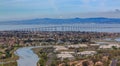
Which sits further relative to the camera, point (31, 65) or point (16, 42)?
point (16, 42)

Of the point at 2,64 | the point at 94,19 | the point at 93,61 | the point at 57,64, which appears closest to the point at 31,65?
the point at 2,64

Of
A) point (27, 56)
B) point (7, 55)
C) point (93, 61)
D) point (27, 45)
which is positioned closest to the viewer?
point (93, 61)

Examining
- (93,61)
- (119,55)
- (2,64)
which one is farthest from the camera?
(119,55)

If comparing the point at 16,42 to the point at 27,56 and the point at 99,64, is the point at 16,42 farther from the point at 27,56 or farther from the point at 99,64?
the point at 99,64

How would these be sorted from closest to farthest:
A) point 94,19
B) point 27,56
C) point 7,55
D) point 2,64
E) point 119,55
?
1. point 2,64
2. point 119,55
3. point 7,55
4. point 27,56
5. point 94,19

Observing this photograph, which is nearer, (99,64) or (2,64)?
(99,64)

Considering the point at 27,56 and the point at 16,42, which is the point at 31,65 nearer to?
the point at 27,56

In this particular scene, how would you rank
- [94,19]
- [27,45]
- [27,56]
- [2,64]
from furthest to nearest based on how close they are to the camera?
[94,19]
[27,45]
[27,56]
[2,64]

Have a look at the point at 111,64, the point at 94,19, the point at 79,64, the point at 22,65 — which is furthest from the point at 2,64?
the point at 94,19

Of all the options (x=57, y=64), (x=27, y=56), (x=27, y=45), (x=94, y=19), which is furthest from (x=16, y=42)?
(x=94, y=19)
